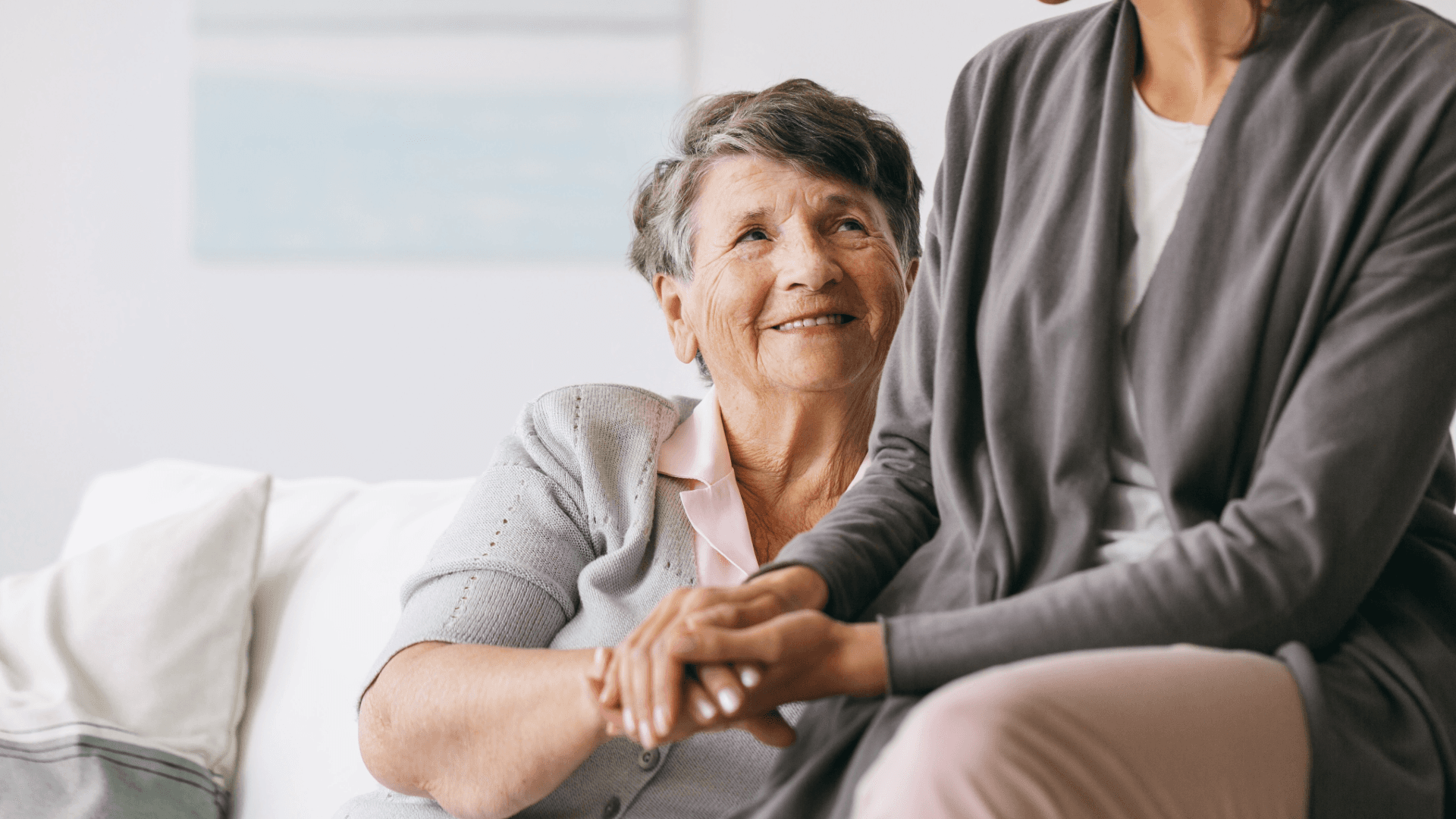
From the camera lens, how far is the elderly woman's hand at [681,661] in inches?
33.9

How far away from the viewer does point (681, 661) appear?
86 cm

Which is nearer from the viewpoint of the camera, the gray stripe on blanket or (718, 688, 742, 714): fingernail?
(718, 688, 742, 714): fingernail

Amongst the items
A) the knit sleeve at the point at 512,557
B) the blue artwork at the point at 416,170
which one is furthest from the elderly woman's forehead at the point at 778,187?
the blue artwork at the point at 416,170

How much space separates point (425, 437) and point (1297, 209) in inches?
87.3

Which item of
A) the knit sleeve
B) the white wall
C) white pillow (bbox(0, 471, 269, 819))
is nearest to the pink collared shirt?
the knit sleeve

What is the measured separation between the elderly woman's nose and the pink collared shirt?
0.20 meters

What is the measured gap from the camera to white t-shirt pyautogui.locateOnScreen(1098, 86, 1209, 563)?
941 mm

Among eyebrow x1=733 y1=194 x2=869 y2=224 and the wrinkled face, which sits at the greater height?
eyebrow x1=733 y1=194 x2=869 y2=224

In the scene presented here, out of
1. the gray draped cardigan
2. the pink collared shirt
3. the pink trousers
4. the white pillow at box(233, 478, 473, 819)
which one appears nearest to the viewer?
the pink trousers

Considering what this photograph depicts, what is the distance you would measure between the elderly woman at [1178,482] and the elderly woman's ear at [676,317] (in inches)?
27.5

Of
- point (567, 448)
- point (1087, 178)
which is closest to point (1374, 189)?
point (1087, 178)

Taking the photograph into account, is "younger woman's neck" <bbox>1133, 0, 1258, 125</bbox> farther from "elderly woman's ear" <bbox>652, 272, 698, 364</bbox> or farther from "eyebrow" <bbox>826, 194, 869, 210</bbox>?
"elderly woman's ear" <bbox>652, 272, 698, 364</bbox>

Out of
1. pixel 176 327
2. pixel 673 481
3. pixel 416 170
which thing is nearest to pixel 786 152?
pixel 673 481

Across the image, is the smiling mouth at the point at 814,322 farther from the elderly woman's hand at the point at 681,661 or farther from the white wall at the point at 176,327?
the white wall at the point at 176,327
